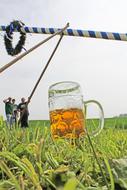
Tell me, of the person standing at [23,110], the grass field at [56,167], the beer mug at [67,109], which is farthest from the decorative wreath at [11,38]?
the grass field at [56,167]

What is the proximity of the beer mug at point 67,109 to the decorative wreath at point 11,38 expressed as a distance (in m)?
0.62

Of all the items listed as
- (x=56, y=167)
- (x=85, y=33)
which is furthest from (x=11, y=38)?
(x=56, y=167)

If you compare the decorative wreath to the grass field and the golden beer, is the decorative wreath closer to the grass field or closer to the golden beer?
the golden beer

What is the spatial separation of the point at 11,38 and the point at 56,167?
2.01 metres

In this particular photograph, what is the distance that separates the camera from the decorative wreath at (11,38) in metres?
2.95

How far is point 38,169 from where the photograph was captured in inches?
43.1

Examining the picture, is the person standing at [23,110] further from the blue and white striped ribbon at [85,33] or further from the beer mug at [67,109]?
the blue and white striped ribbon at [85,33]

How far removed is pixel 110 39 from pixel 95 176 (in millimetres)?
2794

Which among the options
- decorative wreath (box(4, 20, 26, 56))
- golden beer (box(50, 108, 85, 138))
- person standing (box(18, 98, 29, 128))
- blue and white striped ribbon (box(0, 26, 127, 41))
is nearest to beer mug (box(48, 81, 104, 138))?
golden beer (box(50, 108, 85, 138))

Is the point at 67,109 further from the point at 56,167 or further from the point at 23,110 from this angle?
the point at 56,167

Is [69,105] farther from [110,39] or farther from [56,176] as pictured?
[110,39]

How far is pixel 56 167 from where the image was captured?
1.18m

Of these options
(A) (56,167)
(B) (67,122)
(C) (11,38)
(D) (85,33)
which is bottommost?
(A) (56,167)

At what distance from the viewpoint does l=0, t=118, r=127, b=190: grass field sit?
34.3 inches
